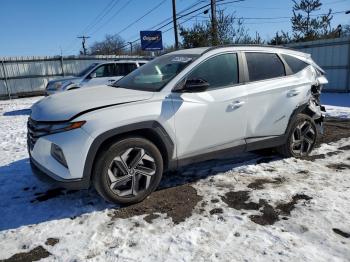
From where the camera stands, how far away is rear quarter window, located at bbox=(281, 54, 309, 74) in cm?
515

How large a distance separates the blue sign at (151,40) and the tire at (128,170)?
2349 cm

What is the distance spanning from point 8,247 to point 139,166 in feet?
5.05

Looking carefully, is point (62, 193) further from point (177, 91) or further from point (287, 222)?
point (287, 222)

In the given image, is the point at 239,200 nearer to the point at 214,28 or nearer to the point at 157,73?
the point at 157,73

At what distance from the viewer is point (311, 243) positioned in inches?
119

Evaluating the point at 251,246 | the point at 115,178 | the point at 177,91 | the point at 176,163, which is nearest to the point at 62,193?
the point at 115,178

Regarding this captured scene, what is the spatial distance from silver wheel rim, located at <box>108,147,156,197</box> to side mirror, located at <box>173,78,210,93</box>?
2.90ft

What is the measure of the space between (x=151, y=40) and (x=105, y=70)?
15243mm

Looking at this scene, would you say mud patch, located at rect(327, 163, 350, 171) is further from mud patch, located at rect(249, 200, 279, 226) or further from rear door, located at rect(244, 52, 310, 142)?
mud patch, located at rect(249, 200, 279, 226)

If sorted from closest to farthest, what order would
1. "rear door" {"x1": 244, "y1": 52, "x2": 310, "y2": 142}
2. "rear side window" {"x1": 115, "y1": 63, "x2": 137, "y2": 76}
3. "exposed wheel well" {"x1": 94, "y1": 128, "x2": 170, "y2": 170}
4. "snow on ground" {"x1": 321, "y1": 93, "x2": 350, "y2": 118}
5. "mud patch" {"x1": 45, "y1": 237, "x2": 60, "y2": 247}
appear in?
"mud patch" {"x1": 45, "y1": 237, "x2": 60, "y2": 247} → "exposed wheel well" {"x1": 94, "y1": 128, "x2": 170, "y2": 170} → "rear door" {"x1": 244, "y1": 52, "x2": 310, "y2": 142} → "snow on ground" {"x1": 321, "y1": 93, "x2": 350, "y2": 118} → "rear side window" {"x1": 115, "y1": 63, "x2": 137, "y2": 76}

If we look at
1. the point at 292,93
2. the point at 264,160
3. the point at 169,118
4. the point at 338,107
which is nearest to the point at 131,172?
the point at 169,118

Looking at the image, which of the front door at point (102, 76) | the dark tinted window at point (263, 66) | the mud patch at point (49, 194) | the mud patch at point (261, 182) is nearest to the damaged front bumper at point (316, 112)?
the dark tinted window at point (263, 66)

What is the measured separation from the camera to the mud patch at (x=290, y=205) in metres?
3.64

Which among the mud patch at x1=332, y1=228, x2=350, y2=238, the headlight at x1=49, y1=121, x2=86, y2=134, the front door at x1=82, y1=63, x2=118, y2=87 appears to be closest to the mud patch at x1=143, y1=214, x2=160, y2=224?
the headlight at x1=49, y1=121, x2=86, y2=134
